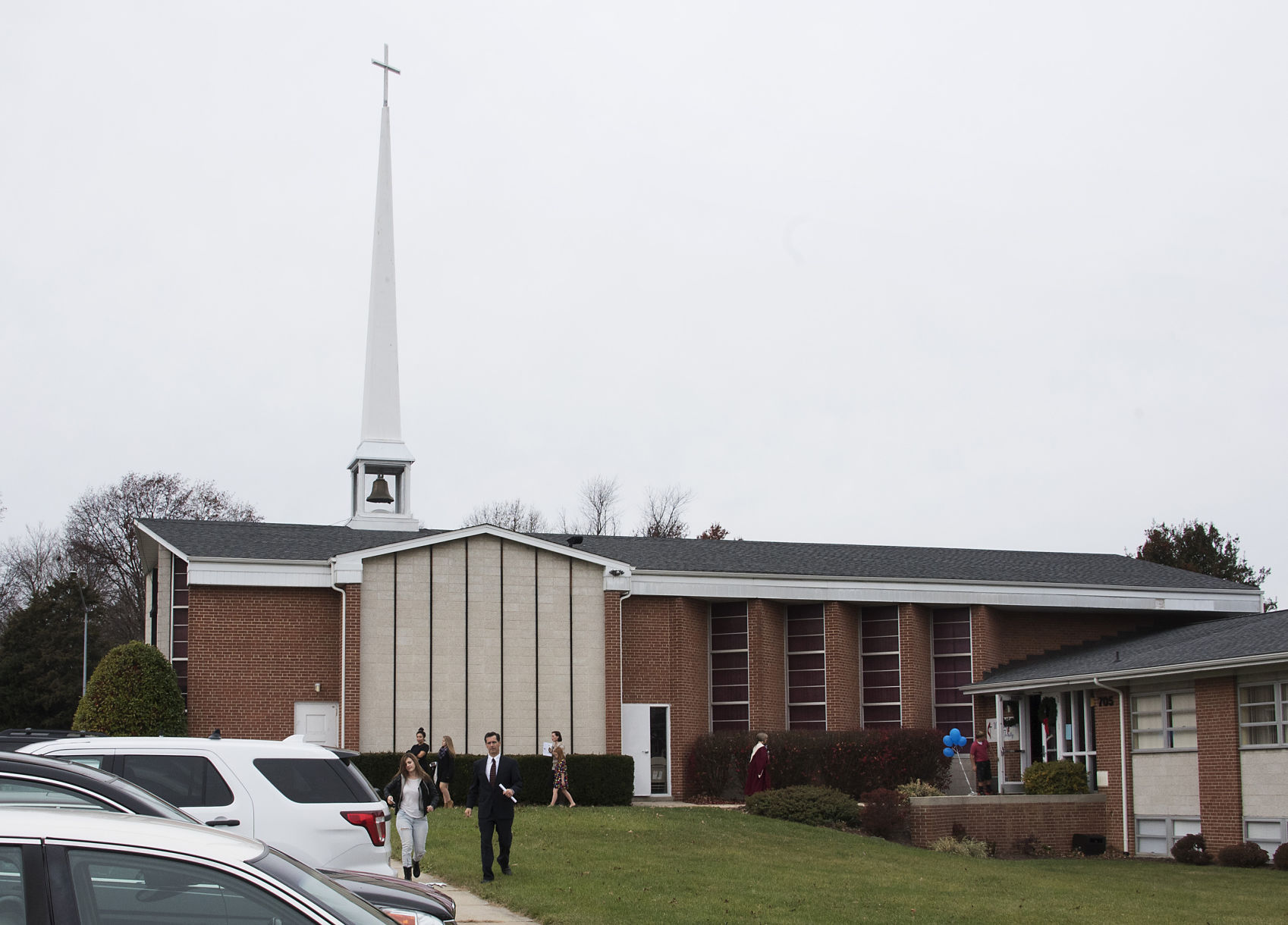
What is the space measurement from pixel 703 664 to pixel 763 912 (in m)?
20.8

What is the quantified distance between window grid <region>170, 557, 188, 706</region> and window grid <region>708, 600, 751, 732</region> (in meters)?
12.7

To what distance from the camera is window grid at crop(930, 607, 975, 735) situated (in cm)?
3750

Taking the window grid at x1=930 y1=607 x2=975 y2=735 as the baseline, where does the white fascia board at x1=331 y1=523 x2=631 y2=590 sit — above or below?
above

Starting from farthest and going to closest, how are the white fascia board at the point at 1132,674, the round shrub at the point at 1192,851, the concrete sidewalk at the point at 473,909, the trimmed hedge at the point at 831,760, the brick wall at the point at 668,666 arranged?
the brick wall at the point at 668,666, the trimmed hedge at the point at 831,760, the round shrub at the point at 1192,851, the white fascia board at the point at 1132,674, the concrete sidewalk at the point at 473,909

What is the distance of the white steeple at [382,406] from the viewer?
3866cm

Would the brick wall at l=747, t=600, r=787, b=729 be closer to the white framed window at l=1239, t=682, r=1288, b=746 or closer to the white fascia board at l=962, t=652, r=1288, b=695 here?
the white fascia board at l=962, t=652, r=1288, b=695

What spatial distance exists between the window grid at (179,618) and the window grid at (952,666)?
18665mm

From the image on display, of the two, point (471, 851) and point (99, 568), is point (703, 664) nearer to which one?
point (471, 851)

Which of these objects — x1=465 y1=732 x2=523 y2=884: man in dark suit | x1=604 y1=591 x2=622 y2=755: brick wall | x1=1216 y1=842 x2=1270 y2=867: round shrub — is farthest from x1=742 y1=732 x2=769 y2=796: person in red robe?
x1=465 y1=732 x2=523 y2=884: man in dark suit

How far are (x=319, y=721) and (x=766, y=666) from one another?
Result: 35.9 feet

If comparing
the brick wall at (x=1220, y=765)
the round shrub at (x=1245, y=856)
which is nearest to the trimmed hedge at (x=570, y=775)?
the brick wall at (x=1220, y=765)

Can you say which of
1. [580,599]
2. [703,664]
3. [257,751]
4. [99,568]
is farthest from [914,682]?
[99,568]

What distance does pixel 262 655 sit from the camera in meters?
32.5

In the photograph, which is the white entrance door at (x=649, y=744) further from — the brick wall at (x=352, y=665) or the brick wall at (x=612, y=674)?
the brick wall at (x=352, y=665)
